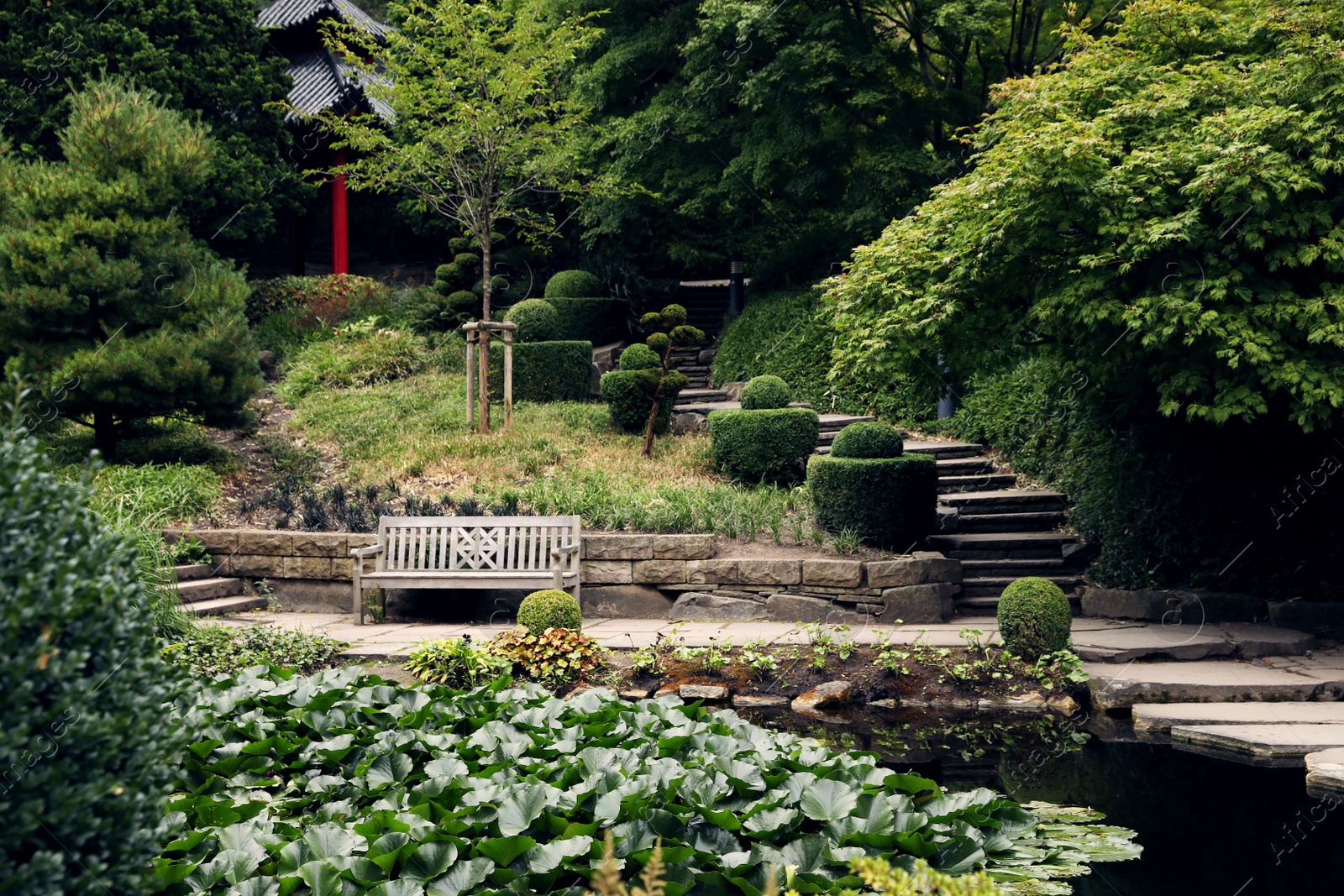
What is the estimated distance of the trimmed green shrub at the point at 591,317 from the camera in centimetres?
1628

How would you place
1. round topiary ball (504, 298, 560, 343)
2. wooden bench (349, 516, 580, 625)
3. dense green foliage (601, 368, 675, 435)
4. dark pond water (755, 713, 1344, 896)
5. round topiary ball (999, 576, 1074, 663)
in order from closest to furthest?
dark pond water (755, 713, 1344, 896) < round topiary ball (999, 576, 1074, 663) < wooden bench (349, 516, 580, 625) < dense green foliage (601, 368, 675, 435) < round topiary ball (504, 298, 560, 343)

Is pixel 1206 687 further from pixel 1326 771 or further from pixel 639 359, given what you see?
pixel 639 359

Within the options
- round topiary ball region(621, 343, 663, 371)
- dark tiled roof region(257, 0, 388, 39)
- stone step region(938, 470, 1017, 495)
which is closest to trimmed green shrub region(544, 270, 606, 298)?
round topiary ball region(621, 343, 663, 371)

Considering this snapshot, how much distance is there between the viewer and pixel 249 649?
271 inches

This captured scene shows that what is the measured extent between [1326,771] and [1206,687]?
1.59 meters

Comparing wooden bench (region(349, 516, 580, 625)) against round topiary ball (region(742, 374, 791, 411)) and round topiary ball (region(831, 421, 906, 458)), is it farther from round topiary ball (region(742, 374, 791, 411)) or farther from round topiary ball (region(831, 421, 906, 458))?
round topiary ball (region(742, 374, 791, 411))

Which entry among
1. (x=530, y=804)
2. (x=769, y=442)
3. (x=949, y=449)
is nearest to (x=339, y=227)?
(x=769, y=442)

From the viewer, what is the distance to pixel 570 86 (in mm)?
16438

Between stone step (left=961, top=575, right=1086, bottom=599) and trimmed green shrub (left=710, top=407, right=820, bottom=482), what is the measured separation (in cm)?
235

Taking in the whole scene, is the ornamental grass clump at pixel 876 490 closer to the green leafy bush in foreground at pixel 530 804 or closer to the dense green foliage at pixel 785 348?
the dense green foliage at pixel 785 348

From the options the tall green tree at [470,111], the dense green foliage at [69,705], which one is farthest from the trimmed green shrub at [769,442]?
the dense green foliage at [69,705]

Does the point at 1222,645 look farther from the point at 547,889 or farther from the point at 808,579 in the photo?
the point at 547,889

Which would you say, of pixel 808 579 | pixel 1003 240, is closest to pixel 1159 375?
pixel 1003 240

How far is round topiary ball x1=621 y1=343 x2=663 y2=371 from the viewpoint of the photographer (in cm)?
1270
